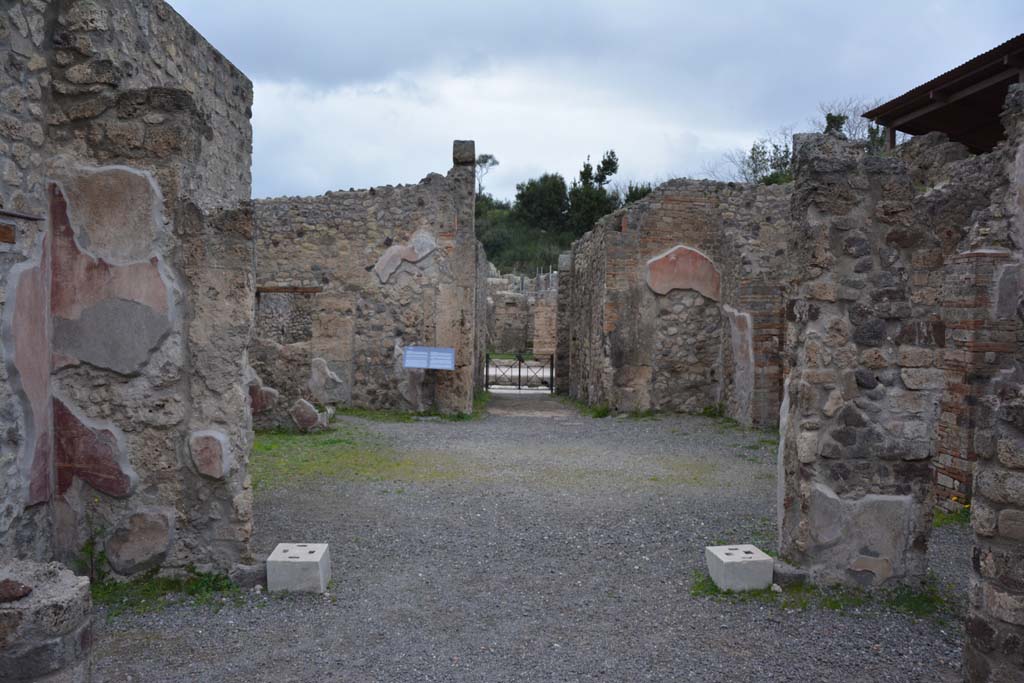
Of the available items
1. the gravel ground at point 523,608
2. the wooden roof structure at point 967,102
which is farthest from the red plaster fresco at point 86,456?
the wooden roof structure at point 967,102

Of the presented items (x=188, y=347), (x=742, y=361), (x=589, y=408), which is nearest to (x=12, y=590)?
(x=188, y=347)

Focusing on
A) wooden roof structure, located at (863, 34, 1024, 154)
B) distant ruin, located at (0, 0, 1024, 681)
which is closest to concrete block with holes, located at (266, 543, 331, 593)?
distant ruin, located at (0, 0, 1024, 681)

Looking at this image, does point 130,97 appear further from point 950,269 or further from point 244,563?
point 950,269

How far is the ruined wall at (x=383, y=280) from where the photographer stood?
10.9 m

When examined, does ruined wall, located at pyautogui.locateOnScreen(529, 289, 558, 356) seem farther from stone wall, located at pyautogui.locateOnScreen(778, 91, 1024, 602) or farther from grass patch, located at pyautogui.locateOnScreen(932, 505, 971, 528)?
stone wall, located at pyautogui.locateOnScreen(778, 91, 1024, 602)

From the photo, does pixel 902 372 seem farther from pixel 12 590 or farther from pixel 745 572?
pixel 12 590

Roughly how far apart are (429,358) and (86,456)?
692 centimetres

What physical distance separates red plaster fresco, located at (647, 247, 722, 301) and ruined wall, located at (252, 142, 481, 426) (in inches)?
108

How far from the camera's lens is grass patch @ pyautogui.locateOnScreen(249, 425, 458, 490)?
6.60 metres

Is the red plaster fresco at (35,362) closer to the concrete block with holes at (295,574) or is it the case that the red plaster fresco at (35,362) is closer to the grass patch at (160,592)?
the grass patch at (160,592)

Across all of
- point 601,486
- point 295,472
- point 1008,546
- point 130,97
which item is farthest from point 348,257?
point 1008,546

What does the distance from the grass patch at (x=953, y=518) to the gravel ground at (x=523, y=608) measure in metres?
0.16

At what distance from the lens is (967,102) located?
513 inches

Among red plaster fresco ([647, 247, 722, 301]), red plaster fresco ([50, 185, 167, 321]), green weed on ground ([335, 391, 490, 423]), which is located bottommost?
green weed on ground ([335, 391, 490, 423])
